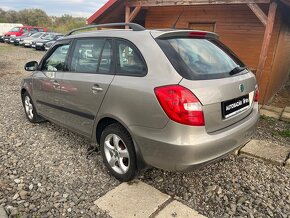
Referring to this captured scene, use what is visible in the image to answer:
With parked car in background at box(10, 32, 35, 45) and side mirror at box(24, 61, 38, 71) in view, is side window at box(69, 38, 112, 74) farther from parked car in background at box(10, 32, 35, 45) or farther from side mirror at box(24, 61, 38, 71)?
parked car in background at box(10, 32, 35, 45)

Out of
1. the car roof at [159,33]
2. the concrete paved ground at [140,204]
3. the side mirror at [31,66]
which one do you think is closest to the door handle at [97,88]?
the car roof at [159,33]

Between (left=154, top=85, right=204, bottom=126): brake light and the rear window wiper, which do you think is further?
the rear window wiper

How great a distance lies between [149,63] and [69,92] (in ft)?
4.89

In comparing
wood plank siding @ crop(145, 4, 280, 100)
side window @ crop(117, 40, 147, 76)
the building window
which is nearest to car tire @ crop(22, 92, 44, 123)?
side window @ crop(117, 40, 147, 76)

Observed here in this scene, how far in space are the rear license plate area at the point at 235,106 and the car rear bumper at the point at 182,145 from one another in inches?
6.0

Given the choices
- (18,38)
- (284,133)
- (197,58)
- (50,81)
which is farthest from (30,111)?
(18,38)

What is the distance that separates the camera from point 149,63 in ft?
8.61

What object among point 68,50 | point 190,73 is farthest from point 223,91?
point 68,50

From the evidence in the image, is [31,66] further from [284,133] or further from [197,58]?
[284,133]

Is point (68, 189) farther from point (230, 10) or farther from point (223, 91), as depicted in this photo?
point (230, 10)

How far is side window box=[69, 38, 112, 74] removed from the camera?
3.15m

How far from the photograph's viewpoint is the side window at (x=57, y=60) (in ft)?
12.9

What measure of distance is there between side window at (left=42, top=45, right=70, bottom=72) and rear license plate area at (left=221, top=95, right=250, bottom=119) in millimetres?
2458

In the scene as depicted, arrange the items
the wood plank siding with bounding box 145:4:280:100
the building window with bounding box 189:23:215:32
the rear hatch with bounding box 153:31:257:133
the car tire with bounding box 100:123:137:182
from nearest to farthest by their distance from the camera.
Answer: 1. the rear hatch with bounding box 153:31:257:133
2. the car tire with bounding box 100:123:137:182
3. the wood plank siding with bounding box 145:4:280:100
4. the building window with bounding box 189:23:215:32
